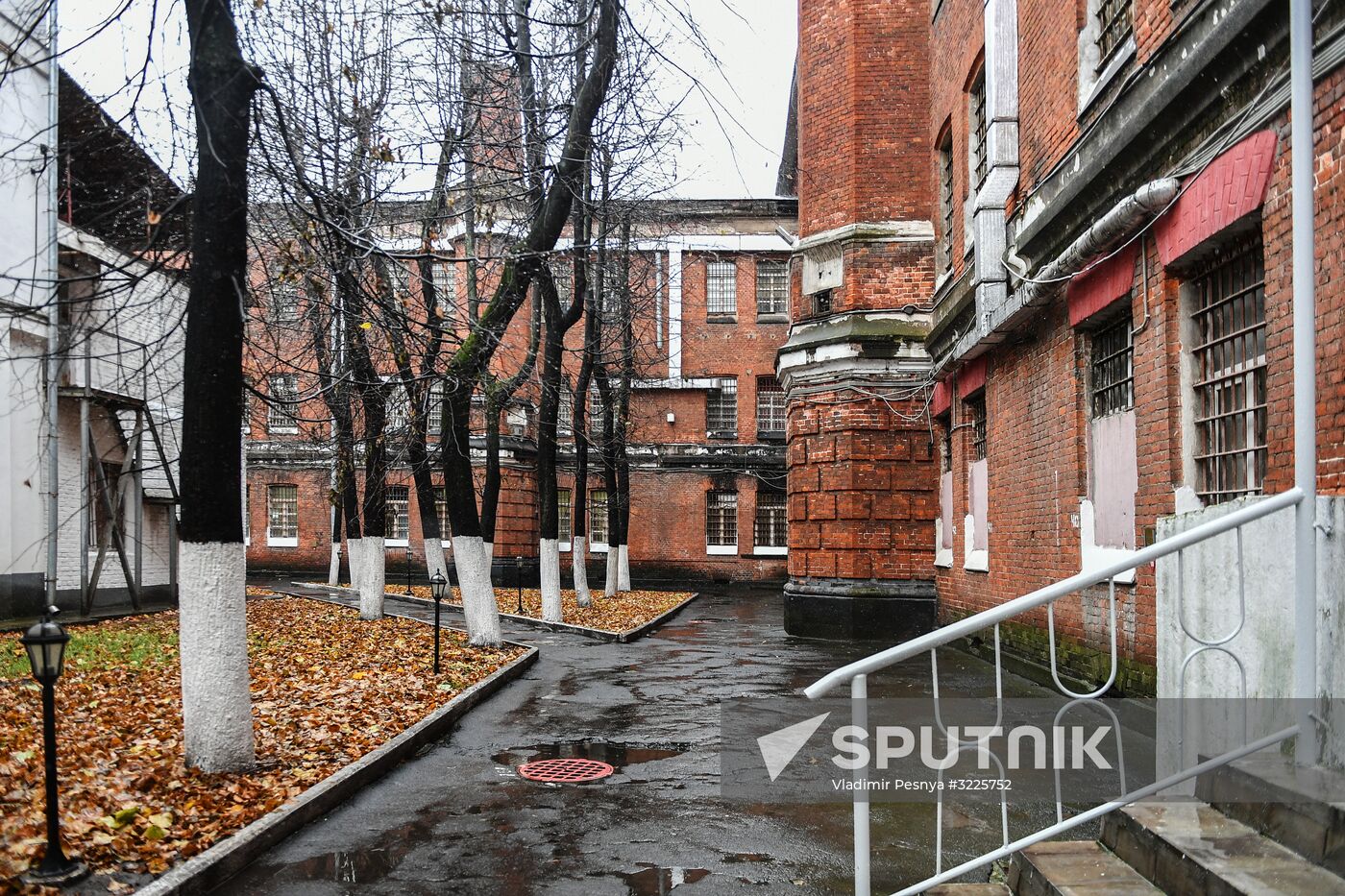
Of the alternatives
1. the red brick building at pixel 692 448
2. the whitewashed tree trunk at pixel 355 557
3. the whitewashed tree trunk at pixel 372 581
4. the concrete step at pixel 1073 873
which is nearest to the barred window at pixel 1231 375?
A: the concrete step at pixel 1073 873

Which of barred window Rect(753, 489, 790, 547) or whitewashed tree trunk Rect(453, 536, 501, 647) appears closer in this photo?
whitewashed tree trunk Rect(453, 536, 501, 647)

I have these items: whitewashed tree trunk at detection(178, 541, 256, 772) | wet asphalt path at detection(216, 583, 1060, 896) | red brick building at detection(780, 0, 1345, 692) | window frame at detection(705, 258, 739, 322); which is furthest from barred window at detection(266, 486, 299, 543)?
whitewashed tree trunk at detection(178, 541, 256, 772)

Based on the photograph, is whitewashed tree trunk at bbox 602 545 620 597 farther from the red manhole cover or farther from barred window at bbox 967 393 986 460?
the red manhole cover

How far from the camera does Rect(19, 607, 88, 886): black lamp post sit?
4629mm

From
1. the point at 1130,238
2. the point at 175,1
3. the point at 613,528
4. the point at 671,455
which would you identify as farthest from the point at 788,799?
the point at 671,455

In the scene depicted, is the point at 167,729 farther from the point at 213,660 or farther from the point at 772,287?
the point at 772,287

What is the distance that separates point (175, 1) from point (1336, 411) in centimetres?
772

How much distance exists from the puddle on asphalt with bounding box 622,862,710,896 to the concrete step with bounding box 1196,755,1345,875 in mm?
2420

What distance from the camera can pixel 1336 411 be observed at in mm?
5191

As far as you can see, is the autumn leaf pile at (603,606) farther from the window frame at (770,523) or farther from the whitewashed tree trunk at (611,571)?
the window frame at (770,523)

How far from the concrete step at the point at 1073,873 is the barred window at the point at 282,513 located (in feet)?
112

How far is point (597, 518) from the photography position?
35.2 metres

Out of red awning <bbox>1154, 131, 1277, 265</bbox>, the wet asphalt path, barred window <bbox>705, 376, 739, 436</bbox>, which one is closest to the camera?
the wet asphalt path

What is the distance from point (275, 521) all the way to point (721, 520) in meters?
15.6
